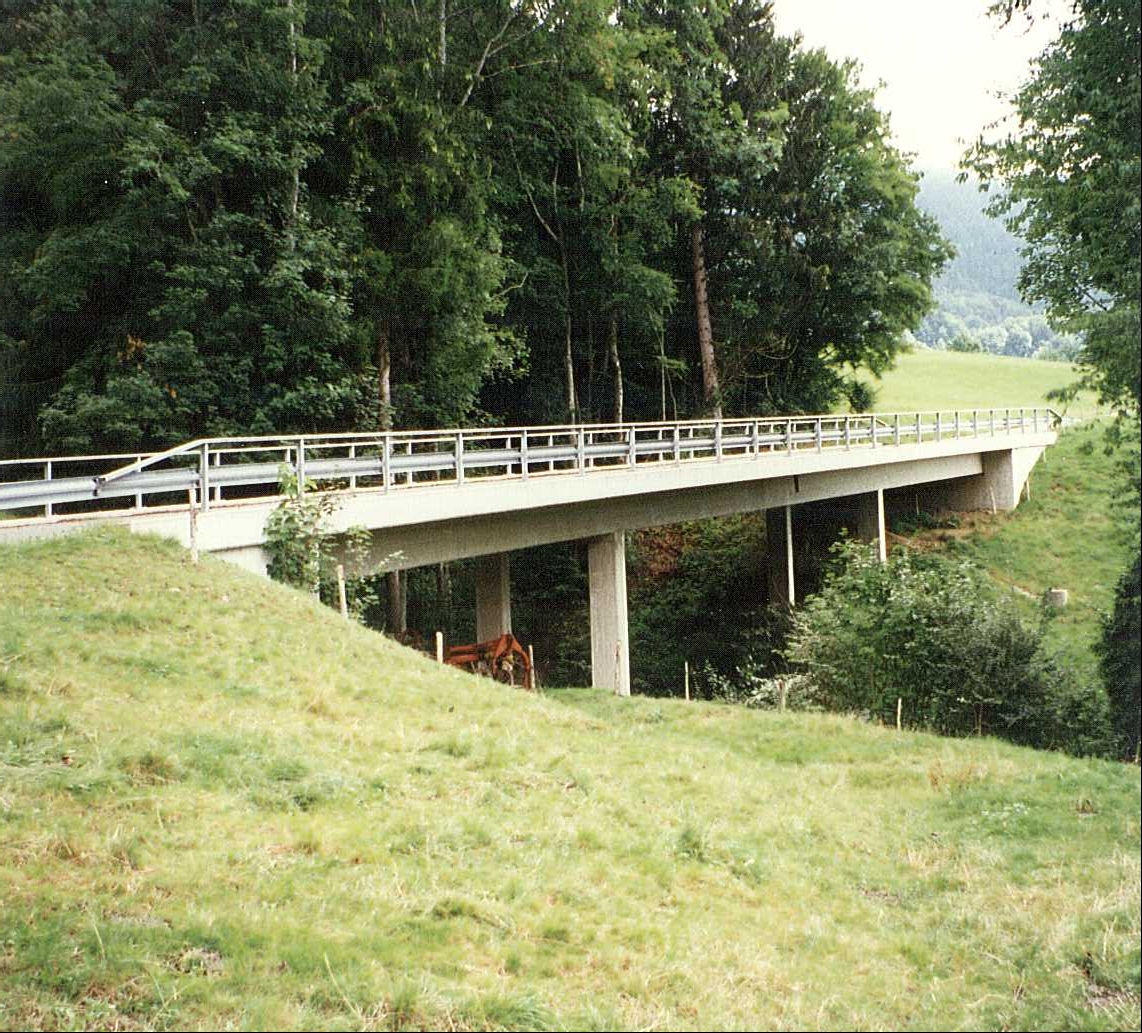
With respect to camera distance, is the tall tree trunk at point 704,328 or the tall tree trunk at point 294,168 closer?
Answer: the tall tree trunk at point 294,168

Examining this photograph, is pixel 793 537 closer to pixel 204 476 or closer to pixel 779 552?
pixel 779 552

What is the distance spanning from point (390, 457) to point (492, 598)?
26.3 feet

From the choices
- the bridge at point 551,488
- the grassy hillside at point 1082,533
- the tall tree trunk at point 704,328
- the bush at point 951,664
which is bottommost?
the bush at point 951,664

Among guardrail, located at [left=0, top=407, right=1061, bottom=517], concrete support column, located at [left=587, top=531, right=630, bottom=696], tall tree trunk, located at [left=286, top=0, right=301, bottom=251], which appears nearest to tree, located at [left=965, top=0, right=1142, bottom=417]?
guardrail, located at [left=0, top=407, right=1061, bottom=517]

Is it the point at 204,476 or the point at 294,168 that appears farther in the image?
the point at 294,168

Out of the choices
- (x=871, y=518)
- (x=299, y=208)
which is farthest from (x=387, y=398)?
(x=871, y=518)

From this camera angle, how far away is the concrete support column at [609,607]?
22.8 meters

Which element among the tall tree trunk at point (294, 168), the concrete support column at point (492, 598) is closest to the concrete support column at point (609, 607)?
the concrete support column at point (492, 598)

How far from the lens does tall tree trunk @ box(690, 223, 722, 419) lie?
30.4 metres

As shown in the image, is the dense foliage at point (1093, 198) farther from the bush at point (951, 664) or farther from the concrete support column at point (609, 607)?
Result: the concrete support column at point (609, 607)

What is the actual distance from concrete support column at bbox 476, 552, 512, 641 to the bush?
1158 cm

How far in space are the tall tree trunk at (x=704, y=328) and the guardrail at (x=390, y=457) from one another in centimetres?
216

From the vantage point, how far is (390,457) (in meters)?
17.8

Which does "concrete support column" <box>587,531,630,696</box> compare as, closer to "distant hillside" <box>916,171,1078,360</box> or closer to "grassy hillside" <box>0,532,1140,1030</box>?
"grassy hillside" <box>0,532,1140,1030</box>
